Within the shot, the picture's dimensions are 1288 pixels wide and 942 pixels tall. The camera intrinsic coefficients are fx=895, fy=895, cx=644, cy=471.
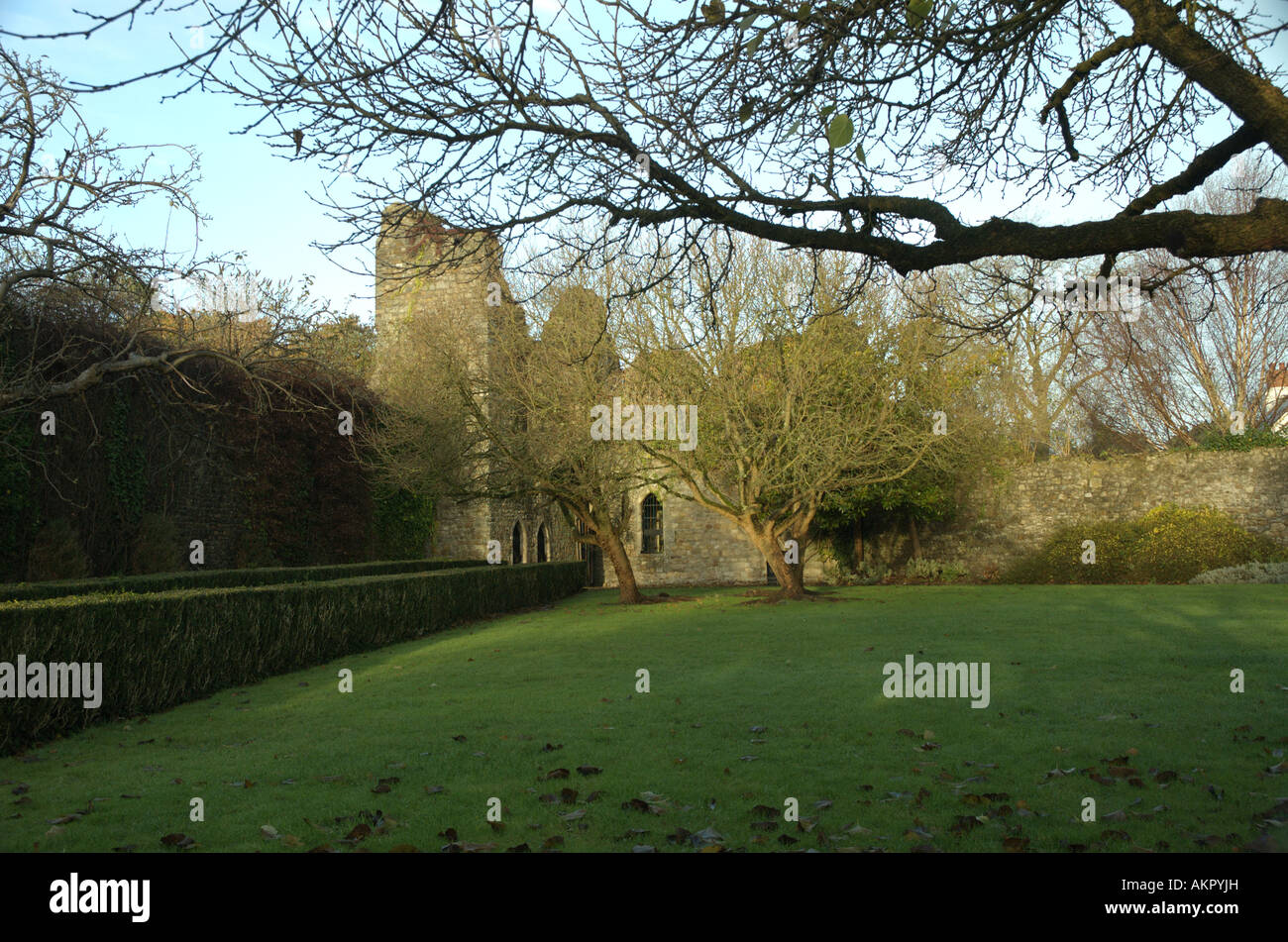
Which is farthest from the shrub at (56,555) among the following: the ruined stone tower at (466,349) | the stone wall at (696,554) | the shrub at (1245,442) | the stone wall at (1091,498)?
the shrub at (1245,442)

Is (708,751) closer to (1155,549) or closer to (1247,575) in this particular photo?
(1247,575)

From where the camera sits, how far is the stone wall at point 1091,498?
72.5ft

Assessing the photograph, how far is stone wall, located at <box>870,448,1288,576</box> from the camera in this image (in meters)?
22.1

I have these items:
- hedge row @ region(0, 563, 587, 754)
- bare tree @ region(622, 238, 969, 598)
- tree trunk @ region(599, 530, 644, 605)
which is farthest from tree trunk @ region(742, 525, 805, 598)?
hedge row @ region(0, 563, 587, 754)

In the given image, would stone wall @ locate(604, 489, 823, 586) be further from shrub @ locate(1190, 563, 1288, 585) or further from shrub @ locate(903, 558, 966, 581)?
shrub @ locate(1190, 563, 1288, 585)

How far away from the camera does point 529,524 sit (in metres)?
28.3

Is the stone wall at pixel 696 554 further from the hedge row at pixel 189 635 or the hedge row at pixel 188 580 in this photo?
the hedge row at pixel 189 635

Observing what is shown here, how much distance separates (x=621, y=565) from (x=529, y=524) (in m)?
8.41

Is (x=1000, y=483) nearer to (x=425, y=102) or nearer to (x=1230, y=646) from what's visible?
(x=1230, y=646)

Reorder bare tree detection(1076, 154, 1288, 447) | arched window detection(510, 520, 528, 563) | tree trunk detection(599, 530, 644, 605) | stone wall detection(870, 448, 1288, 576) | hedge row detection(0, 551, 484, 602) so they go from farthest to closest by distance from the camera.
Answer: bare tree detection(1076, 154, 1288, 447)
arched window detection(510, 520, 528, 563)
stone wall detection(870, 448, 1288, 576)
tree trunk detection(599, 530, 644, 605)
hedge row detection(0, 551, 484, 602)

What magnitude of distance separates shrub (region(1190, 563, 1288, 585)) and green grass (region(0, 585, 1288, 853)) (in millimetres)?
9270

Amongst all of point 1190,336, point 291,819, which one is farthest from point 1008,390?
point 291,819
